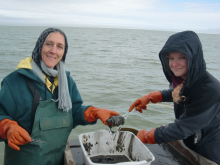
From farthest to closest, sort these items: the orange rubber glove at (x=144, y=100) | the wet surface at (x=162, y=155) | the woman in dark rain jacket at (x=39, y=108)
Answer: the orange rubber glove at (x=144, y=100)
the wet surface at (x=162, y=155)
the woman in dark rain jacket at (x=39, y=108)

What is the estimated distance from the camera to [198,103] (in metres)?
2.15

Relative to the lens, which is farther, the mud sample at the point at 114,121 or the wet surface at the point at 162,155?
the wet surface at the point at 162,155

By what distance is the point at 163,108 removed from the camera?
653 cm

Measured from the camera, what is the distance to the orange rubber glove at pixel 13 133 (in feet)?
5.67

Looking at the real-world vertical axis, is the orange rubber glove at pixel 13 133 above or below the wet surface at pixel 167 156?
above

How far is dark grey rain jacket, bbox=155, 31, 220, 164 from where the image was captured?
213 centimetres

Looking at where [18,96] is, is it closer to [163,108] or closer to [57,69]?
[57,69]

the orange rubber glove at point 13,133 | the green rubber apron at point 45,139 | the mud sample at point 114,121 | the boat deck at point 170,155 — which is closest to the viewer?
the orange rubber glove at point 13,133

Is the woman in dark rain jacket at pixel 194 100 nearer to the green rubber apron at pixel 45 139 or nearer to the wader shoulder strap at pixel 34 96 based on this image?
the green rubber apron at pixel 45 139

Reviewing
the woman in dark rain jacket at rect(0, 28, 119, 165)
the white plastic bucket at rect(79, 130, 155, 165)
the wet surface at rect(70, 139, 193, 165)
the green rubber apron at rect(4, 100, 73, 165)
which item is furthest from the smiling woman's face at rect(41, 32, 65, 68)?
the wet surface at rect(70, 139, 193, 165)

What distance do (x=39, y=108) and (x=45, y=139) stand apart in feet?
1.03

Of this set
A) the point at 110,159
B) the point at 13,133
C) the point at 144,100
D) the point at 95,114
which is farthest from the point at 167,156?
the point at 13,133

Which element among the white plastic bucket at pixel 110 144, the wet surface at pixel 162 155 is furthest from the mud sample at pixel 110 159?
the wet surface at pixel 162 155

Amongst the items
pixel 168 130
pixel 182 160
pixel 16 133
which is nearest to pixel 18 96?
pixel 16 133
